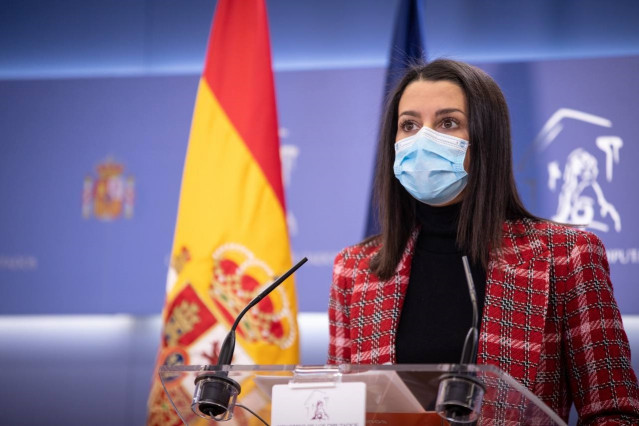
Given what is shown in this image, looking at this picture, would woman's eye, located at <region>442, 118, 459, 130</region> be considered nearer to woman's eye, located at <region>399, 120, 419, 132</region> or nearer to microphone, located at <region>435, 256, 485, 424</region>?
woman's eye, located at <region>399, 120, 419, 132</region>

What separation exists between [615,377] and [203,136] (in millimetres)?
1573

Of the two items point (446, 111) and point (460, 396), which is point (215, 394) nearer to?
point (460, 396)

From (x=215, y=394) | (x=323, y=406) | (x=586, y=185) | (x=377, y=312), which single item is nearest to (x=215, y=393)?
(x=215, y=394)

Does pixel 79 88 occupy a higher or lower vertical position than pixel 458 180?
higher

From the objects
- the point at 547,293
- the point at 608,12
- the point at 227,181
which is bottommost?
the point at 547,293

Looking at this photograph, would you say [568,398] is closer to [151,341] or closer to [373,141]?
[373,141]

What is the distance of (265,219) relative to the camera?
2469mm

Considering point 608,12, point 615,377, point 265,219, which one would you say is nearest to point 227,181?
point 265,219

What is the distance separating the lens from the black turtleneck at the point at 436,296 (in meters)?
1.54

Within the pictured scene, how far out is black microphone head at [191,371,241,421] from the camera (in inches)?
40.9

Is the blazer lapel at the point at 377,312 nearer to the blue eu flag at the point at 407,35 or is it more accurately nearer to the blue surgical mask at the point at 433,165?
the blue surgical mask at the point at 433,165

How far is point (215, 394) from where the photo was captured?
1038 mm

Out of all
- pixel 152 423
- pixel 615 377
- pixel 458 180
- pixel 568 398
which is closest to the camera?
pixel 615 377

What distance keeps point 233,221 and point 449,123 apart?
1.02m
